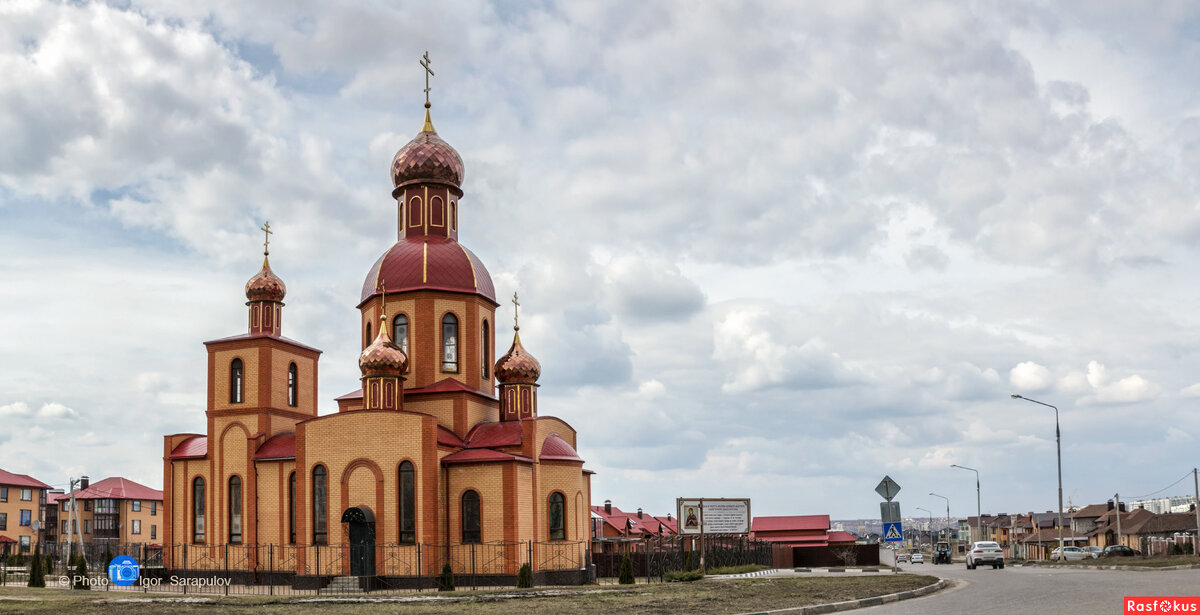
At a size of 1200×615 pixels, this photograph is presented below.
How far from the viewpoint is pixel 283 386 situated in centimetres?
3975

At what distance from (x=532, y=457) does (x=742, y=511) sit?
306 inches

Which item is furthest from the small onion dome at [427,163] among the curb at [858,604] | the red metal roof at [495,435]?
the curb at [858,604]

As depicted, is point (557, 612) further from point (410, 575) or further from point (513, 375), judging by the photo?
point (513, 375)

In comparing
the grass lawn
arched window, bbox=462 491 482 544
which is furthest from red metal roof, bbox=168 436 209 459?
arched window, bbox=462 491 482 544

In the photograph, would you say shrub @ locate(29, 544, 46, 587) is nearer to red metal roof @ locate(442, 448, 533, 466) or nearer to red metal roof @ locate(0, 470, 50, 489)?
red metal roof @ locate(442, 448, 533, 466)

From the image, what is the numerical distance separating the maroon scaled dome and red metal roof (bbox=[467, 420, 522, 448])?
5106 mm

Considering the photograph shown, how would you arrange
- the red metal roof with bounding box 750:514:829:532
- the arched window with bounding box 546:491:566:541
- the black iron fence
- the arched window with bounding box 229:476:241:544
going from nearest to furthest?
the arched window with bounding box 546:491:566:541
the black iron fence
the arched window with bounding box 229:476:241:544
the red metal roof with bounding box 750:514:829:532

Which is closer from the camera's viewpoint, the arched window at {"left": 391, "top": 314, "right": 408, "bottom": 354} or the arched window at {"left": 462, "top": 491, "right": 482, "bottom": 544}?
the arched window at {"left": 462, "top": 491, "right": 482, "bottom": 544}

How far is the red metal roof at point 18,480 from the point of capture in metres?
81.2

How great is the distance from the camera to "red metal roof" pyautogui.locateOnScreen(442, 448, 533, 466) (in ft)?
112

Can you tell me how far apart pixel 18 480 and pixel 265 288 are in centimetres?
5532

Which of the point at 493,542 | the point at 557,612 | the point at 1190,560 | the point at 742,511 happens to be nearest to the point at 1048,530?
the point at 1190,560

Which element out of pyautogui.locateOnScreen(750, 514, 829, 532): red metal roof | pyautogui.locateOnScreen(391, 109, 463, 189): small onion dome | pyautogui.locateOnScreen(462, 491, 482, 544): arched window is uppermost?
pyautogui.locateOnScreen(391, 109, 463, 189): small onion dome

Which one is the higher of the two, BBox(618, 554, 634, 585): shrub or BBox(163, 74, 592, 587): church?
BBox(163, 74, 592, 587): church
